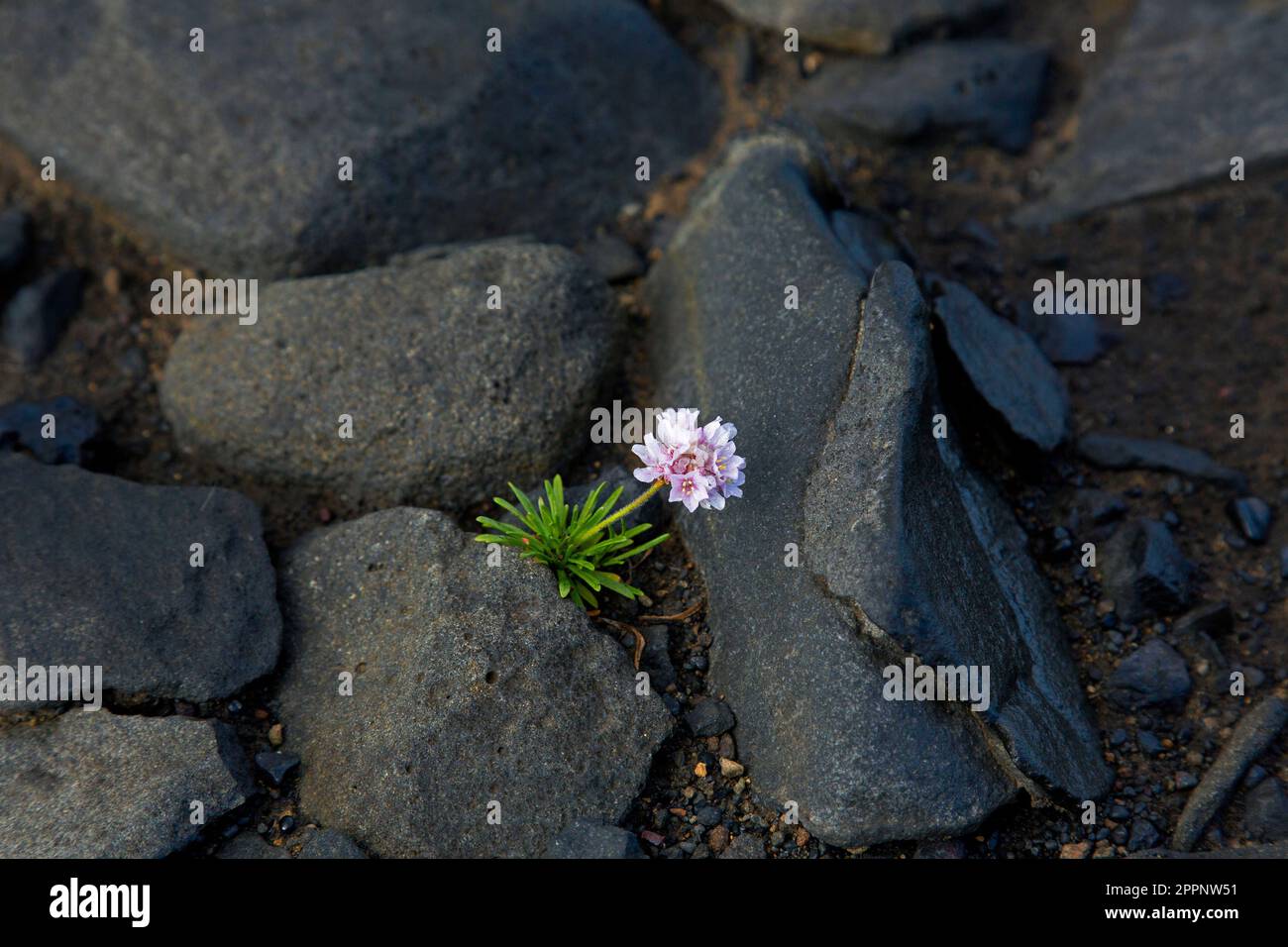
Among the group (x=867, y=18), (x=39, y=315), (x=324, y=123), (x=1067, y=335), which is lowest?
(x=1067, y=335)

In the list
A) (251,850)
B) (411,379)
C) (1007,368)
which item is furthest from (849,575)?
(251,850)

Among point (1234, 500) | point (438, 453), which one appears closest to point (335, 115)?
point (438, 453)

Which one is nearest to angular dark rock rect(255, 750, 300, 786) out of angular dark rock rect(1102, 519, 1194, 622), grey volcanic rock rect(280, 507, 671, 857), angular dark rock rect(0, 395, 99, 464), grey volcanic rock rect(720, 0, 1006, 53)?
grey volcanic rock rect(280, 507, 671, 857)

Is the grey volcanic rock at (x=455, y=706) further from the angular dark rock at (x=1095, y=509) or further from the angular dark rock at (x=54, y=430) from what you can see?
the angular dark rock at (x=1095, y=509)

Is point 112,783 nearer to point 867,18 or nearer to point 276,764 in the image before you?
point 276,764

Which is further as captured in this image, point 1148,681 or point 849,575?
point 1148,681

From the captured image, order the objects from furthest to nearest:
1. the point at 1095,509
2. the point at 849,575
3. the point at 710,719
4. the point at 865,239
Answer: the point at 865,239 → the point at 1095,509 → the point at 710,719 → the point at 849,575
